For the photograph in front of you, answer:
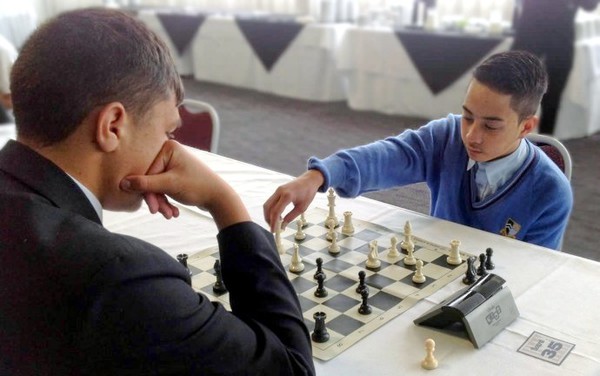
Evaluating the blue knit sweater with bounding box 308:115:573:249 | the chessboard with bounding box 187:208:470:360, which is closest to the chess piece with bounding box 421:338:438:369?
the chessboard with bounding box 187:208:470:360

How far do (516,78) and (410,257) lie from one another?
0.59 metres

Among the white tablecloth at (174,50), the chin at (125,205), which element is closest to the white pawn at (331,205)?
the chin at (125,205)

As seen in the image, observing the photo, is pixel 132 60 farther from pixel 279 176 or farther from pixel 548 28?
pixel 548 28

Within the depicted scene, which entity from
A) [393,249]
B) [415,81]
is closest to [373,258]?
[393,249]

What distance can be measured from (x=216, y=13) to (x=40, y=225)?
6.82 m

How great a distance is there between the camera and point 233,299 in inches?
37.1

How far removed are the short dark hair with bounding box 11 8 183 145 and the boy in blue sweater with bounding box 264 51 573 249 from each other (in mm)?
695

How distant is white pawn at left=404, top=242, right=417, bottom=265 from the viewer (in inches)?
52.5

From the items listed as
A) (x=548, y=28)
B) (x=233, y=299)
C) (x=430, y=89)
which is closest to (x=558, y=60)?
(x=548, y=28)

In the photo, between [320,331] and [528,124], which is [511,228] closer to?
[528,124]

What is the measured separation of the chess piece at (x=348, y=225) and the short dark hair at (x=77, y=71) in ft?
2.42

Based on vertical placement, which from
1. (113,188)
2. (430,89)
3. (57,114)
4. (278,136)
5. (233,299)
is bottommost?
(278,136)

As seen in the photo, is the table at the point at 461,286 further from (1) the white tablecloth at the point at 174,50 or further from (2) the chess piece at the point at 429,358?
(1) the white tablecloth at the point at 174,50

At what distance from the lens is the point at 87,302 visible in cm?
72
